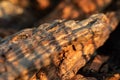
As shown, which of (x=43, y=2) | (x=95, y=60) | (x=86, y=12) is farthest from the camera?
(x=43, y=2)

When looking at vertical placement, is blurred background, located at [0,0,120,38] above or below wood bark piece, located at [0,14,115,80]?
above

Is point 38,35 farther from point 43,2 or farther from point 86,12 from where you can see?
point 43,2

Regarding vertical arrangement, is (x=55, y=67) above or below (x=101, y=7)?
below

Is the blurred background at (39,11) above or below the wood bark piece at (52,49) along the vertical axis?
above

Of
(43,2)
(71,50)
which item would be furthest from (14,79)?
(43,2)

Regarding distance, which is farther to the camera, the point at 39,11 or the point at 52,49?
the point at 39,11

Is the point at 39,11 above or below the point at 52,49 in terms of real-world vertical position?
above

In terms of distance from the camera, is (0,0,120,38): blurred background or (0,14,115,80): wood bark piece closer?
(0,14,115,80): wood bark piece

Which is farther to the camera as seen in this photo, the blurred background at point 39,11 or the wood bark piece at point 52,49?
the blurred background at point 39,11
